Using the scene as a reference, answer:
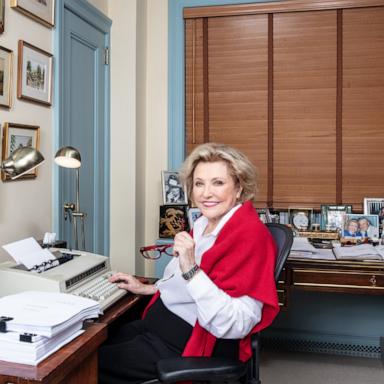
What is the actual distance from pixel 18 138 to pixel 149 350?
1.08 meters

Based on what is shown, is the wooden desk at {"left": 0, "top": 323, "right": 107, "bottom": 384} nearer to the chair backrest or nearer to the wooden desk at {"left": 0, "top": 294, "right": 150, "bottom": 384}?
the wooden desk at {"left": 0, "top": 294, "right": 150, "bottom": 384}

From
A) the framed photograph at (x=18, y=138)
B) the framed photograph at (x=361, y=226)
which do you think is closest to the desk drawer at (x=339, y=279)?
the framed photograph at (x=361, y=226)

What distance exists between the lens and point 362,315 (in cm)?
295

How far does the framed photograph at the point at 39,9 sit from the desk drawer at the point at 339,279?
1726 mm

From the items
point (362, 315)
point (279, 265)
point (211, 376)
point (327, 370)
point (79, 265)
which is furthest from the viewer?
point (362, 315)

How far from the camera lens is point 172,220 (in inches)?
114

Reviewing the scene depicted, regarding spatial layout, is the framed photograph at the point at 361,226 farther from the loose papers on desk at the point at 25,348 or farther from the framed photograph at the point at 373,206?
the loose papers on desk at the point at 25,348

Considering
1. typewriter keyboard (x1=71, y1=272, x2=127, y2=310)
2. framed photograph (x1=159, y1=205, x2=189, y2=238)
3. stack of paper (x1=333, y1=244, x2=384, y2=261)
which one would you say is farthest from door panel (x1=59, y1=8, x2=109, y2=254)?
stack of paper (x1=333, y1=244, x2=384, y2=261)

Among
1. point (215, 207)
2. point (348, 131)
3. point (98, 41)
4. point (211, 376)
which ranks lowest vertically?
point (211, 376)

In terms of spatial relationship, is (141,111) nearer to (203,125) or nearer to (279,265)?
(203,125)

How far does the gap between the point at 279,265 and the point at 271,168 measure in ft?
5.30

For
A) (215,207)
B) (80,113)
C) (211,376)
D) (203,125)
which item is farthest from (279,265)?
(203,125)

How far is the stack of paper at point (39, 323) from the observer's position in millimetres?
1065

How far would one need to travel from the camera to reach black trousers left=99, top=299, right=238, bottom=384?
1.45 metres
